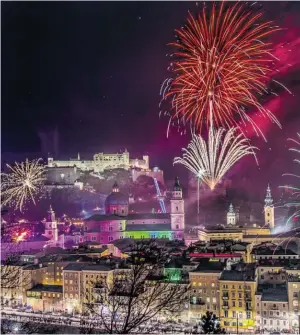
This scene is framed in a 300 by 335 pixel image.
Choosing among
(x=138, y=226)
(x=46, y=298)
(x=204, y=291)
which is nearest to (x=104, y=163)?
(x=138, y=226)

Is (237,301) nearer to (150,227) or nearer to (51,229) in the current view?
(150,227)

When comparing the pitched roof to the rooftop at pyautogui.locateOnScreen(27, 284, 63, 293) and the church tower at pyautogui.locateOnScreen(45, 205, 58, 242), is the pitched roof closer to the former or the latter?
the church tower at pyautogui.locateOnScreen(45, 205, 58, 242)

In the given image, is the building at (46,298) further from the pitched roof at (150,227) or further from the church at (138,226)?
the pitched roof at (150,227)

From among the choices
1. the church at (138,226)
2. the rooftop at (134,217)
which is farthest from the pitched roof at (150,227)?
the rooftop at (134,217)

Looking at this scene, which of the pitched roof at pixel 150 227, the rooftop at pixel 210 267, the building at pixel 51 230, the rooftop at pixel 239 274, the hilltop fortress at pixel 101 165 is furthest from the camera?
the hilltop fortress at pixel 101 165

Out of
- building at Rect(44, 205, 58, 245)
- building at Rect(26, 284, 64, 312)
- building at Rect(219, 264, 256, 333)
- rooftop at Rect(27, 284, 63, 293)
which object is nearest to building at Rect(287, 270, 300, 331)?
building at Rect(219, 264, 256, 333)
